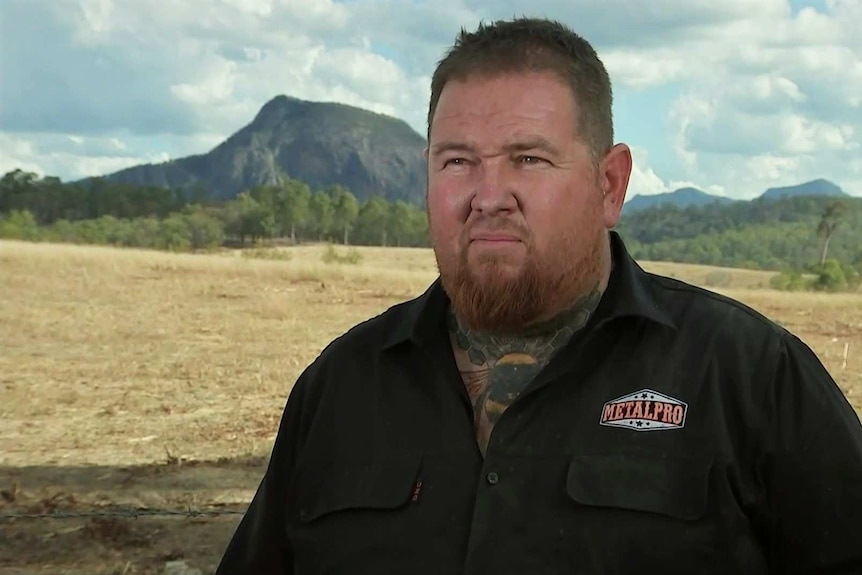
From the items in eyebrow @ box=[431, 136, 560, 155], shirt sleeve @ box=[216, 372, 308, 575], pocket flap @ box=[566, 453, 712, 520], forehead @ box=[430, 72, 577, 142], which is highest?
forehead @ box=[430, 72, 577, 142]

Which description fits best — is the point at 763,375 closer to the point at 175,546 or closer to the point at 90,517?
the point at 175,546

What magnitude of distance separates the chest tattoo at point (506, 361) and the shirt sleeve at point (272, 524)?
32 centimetres

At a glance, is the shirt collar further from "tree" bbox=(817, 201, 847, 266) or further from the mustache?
"tree" bbox=(817, 201, 847, 266)

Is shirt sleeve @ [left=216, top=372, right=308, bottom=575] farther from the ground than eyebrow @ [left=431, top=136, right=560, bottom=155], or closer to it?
closer to it

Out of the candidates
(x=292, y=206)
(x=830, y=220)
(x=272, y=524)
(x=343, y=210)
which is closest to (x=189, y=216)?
(x=292, y=206)

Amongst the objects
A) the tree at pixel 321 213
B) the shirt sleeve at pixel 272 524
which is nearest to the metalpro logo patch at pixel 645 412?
the shirt sleeve at pixel 272 524

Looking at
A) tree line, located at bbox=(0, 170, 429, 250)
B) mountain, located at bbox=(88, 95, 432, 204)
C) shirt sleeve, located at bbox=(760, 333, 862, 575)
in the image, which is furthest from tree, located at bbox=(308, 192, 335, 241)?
mountain, located at bbox=(88, 95, 432, 204)

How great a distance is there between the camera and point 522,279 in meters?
1.74

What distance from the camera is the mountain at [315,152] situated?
10056 centimetres

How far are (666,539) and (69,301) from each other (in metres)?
9.16

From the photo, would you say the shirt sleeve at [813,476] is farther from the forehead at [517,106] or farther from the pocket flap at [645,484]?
the forehead at [517,106]

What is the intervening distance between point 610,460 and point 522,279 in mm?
320

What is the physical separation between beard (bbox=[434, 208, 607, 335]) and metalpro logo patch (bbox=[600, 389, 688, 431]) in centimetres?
22

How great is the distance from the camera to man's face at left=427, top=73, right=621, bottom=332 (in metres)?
1.72
